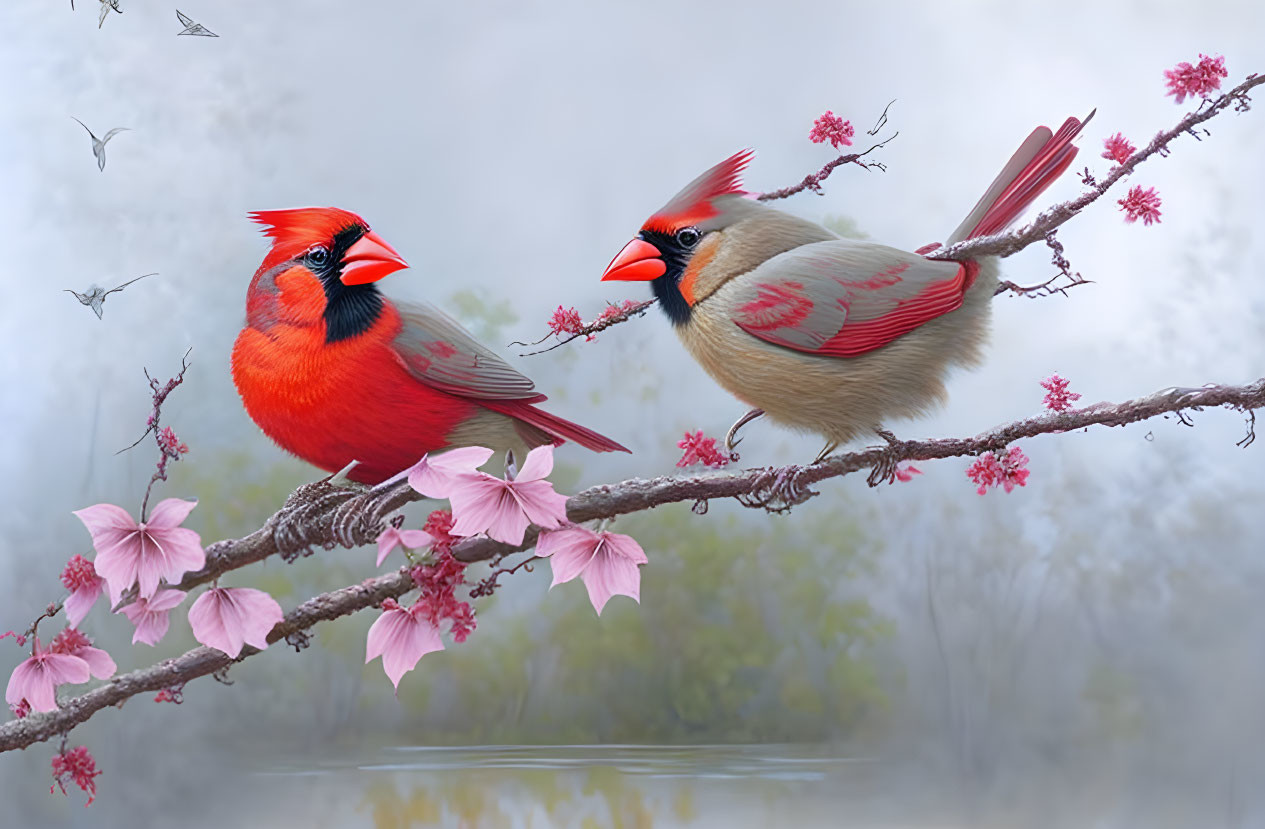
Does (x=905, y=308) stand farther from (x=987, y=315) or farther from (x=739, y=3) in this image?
(x=739, y=3)

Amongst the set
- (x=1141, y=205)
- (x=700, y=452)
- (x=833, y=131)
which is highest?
(x=833, y=131)

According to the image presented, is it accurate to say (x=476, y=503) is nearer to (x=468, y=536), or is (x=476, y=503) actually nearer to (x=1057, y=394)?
(x=468, y=536)

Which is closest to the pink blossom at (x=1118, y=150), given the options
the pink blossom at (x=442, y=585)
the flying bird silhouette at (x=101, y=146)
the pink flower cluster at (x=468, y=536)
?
the pink flower cluster at (x=468, y=536)

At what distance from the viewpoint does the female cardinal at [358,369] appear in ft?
5.49

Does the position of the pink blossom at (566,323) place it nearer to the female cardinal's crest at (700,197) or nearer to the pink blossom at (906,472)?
the female cardinal's crest at (700,197)

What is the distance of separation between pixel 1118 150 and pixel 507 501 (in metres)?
1.19

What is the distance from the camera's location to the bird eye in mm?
1703

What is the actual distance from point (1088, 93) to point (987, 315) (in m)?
0.47

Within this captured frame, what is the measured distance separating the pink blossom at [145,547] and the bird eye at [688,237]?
88 centimetres

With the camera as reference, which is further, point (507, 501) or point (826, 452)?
point (826, 452)

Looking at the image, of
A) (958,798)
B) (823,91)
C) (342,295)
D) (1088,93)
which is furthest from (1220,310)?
(342,295)

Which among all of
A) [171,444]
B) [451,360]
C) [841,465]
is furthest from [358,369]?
[841,465]

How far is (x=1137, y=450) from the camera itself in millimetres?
1758

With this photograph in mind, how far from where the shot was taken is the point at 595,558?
5.28ft
